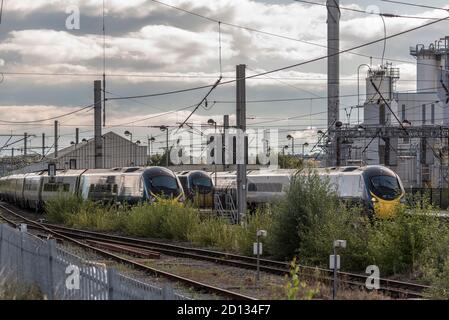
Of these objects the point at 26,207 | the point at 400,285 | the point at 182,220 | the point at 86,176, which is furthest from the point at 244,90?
the point at 26,207

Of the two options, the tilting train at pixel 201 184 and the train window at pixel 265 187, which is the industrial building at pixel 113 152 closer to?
the tilting train at pixel 201 184

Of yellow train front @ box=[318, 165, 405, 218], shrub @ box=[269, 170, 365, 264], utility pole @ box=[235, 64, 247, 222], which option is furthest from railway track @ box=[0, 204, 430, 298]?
yellow train front @ box=[318, 165, 405, 218]

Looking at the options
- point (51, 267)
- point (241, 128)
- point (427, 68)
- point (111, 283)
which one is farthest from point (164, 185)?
point (427, 68)

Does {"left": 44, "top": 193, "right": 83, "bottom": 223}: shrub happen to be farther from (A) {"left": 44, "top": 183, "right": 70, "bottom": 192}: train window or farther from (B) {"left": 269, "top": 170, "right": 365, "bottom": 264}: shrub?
(B) {"left": 269, "top": 170, "right": 365, "bottom": 264}: shrub

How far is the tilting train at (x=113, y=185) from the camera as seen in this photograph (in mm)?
35906

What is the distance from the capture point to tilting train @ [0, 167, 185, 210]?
3591 cm

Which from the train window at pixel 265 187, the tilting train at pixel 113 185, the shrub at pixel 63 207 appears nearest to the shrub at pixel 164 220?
the tilting train at pixel 113 185

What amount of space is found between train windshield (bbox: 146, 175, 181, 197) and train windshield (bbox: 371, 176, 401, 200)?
1043cm

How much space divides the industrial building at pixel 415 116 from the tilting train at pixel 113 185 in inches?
932

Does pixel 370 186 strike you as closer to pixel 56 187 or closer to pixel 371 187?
pixel 371 187

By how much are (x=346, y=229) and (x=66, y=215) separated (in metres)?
22.5
